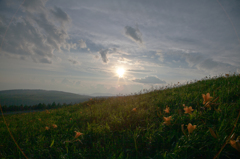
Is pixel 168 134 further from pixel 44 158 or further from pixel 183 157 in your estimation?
pixel 44 158

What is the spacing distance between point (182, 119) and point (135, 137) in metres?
1.17

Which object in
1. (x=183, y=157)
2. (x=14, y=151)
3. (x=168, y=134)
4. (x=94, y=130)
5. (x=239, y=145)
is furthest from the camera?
(x=94, y=130)

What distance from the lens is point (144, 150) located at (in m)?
2.10

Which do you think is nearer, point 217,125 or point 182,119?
point 217,125

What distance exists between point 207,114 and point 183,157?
4.76ft

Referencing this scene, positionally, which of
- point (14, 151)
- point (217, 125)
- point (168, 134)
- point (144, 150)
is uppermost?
point (217, 125)

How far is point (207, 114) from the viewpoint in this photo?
2582mm

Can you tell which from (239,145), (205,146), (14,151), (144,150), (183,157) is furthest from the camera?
(14,151)

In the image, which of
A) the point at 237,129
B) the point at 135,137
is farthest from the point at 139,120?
the point at 237,129

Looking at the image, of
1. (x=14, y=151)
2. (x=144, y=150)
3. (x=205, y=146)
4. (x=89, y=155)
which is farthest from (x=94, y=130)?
(x=205, y=146)

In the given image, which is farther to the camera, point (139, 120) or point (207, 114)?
point (139, 120)

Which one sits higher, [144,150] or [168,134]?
[168,134]

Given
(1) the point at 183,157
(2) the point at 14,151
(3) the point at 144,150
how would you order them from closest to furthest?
1. (1) the point at 183,157
2. (3) the point at 144,150
3. (2) the point at 14,151

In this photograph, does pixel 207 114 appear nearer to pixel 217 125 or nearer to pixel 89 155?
pixel 217 125
